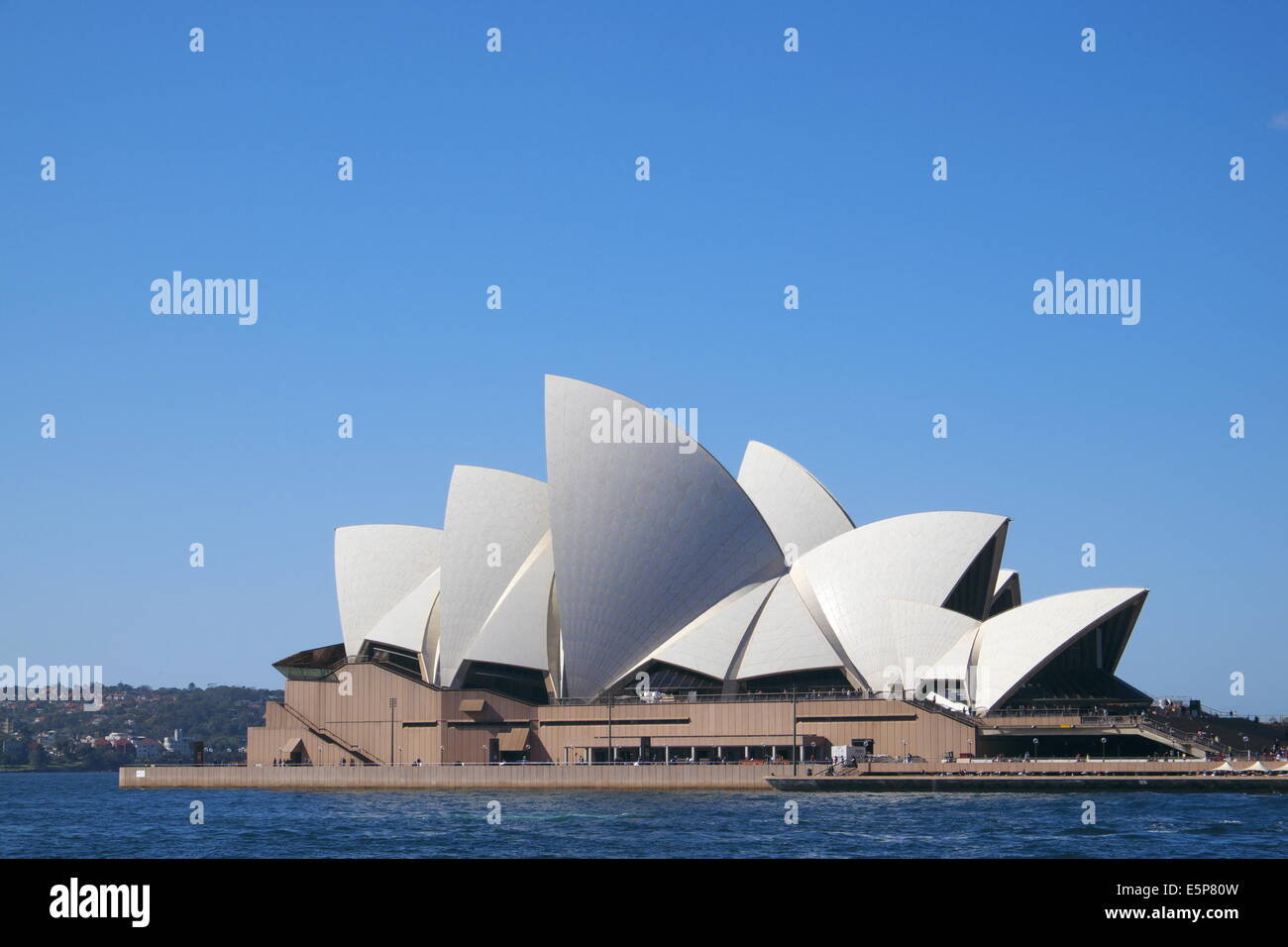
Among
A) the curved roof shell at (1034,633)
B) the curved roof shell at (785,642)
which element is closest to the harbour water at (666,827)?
the curved roof shell at (785,642)

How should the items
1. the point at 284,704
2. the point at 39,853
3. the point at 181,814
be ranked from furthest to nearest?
the point at 284,704 < the point at 181,814 < the point at 39,853

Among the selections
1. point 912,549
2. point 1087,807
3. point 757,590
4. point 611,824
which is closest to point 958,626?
point 912,549

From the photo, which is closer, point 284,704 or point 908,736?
point 908,736

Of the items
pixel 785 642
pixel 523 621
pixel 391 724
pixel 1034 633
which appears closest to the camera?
pixel 1034 633

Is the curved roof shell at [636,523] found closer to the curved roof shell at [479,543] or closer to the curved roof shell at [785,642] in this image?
the curved roof shell at [785,642]

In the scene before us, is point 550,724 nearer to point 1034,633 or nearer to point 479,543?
point 479,543

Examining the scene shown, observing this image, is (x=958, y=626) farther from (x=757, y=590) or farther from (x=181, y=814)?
(x=181, y=814)

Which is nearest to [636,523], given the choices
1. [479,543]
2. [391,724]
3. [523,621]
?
[523,621]
